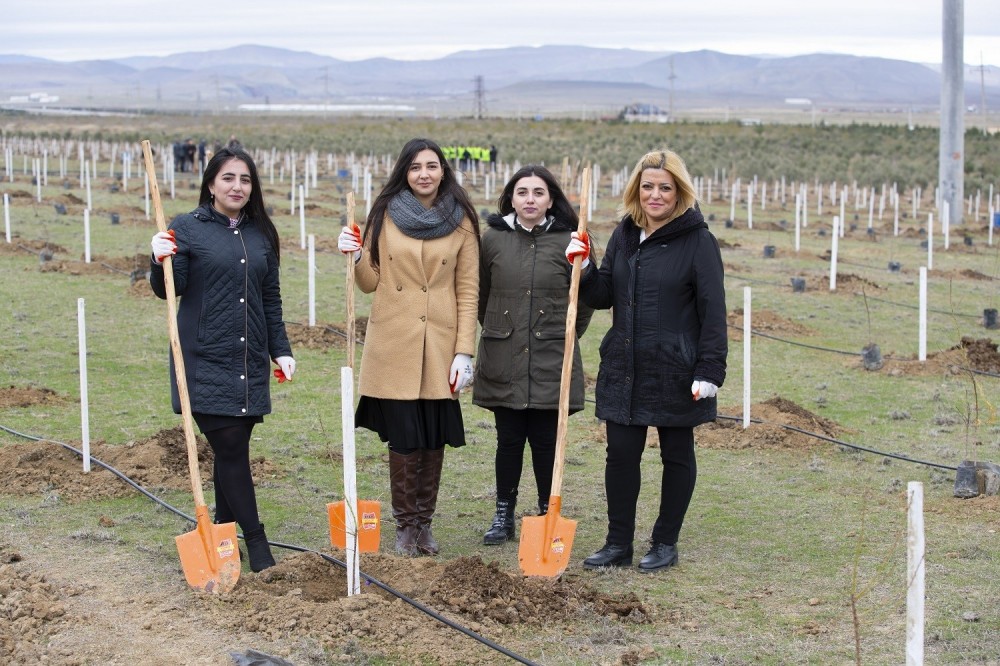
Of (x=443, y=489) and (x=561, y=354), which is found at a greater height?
(x=561, y=354)

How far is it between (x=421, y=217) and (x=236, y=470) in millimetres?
1378

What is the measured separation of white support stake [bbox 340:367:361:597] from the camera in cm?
481

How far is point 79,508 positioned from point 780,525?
3.70 m

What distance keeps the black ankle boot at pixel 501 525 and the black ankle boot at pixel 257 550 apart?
44.5 inches

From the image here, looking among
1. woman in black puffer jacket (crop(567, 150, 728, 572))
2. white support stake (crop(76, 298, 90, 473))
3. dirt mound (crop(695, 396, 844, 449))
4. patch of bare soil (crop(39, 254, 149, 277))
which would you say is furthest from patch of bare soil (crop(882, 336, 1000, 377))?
patch of bare soil (crop(39, 254, 149, 277))

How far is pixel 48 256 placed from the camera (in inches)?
691

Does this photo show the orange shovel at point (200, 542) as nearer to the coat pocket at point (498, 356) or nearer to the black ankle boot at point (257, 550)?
the black ankle boot at point (257, 550)

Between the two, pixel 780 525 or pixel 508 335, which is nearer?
pixel 508 335

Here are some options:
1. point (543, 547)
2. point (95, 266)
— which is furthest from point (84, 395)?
point (95, 266)

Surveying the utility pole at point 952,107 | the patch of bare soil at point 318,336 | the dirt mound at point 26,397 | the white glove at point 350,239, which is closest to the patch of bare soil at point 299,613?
the white glove at point 350,239

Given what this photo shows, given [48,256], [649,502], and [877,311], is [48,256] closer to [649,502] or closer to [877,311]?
[877,311]

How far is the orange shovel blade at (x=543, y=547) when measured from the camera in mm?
5543

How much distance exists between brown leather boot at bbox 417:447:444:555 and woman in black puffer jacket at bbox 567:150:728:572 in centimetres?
75

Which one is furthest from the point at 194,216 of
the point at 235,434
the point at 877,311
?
the point at 877,311
